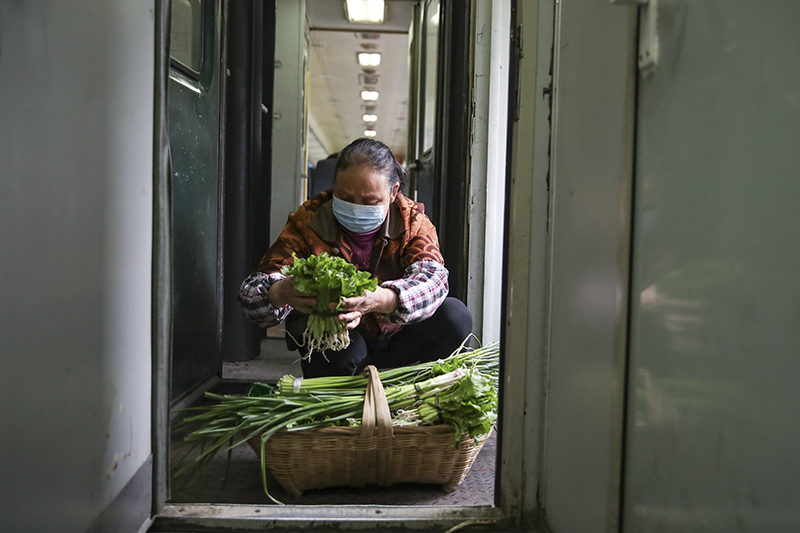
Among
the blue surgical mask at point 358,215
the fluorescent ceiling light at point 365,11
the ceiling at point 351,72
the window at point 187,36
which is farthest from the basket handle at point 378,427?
the fluorescent ceiling light at point 365,11

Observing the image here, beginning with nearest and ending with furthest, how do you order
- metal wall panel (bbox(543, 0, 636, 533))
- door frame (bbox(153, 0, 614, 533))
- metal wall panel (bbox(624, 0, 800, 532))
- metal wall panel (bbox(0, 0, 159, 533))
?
1. metal wall panel (bbox(624, 0, 800, 532))
2. metal wall panel (bbox(0, 0, 159, 533))
3. metal wall panel (bbox(543, 0, 636, 533))
4. door frame (bbox(153, 0, 614, 533))

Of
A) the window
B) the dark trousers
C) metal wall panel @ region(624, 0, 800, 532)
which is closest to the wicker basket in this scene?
the dark trousers

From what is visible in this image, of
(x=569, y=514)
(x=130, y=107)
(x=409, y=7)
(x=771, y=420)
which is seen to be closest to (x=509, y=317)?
A: (x=569, y=514)

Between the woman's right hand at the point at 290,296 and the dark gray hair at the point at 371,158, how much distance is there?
50 centimetres

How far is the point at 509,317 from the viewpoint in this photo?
4.81 ft

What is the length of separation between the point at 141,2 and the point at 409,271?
1.18 m

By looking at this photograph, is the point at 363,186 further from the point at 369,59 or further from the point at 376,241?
the point at 369,59

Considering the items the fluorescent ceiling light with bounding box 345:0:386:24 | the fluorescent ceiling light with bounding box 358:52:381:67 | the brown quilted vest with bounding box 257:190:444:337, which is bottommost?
the brown quilted vest with bounding box 257:190:444:337

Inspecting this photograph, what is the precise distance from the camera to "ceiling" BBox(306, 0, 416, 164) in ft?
18.4

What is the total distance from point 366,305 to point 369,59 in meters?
8.28

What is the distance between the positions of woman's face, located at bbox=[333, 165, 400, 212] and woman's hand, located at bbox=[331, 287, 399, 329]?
1.18ft

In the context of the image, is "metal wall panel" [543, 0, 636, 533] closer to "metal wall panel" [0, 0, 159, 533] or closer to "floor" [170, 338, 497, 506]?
"floor" [170, 338, 497, 506]

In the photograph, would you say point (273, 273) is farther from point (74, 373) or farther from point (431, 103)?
point (431, 103)

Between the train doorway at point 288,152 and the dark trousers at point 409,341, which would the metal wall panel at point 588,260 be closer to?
the train doorway at point 288,152
